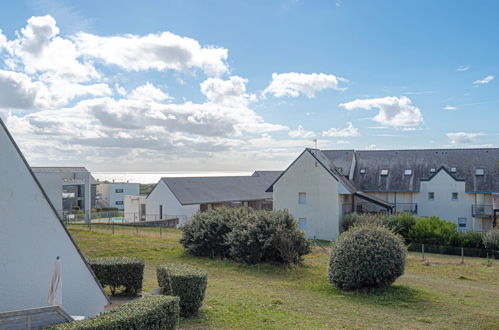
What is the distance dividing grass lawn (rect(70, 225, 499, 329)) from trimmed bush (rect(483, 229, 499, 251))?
18.1 feet

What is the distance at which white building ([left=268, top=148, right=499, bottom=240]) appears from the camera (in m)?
38.5

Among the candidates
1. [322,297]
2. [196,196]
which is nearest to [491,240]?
[322,297]

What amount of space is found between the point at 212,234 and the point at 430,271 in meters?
11.5

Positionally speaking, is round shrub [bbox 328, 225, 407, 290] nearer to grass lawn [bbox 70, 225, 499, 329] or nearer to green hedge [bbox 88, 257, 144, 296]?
grass lawn [bbox 70, 225, 499, 329]

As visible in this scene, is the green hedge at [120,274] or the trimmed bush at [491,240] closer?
the green hedge at [120,274]

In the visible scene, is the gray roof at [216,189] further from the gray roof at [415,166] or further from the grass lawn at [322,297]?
the grass lawn at [322,297]

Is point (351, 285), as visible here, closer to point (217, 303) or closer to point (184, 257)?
point (217, 303)

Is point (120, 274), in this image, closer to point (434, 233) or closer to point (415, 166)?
point (434, 233)

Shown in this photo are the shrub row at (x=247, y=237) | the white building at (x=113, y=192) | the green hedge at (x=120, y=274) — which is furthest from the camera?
the white building at (x=113, y=192)

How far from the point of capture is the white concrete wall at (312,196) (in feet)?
124

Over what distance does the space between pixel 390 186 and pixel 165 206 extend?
26141mm

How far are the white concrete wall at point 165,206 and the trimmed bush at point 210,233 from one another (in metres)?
26.0

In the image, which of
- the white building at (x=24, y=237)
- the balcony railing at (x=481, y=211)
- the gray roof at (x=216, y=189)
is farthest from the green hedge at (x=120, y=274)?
the gray roof at (x=216, y=189)

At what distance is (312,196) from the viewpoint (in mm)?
39000
